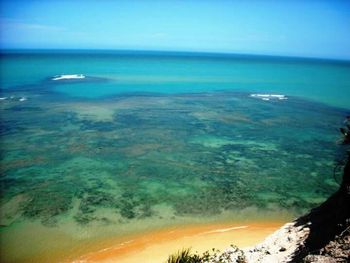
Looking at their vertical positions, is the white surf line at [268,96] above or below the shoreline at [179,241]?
above

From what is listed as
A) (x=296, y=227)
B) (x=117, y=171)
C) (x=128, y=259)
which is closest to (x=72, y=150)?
(x=117, y=171)

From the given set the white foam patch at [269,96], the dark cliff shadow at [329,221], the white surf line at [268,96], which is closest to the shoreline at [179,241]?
the dark cliff shadow at [329,221]

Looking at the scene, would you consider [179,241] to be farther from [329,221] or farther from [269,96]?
[269,96]

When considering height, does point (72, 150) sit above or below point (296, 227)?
below

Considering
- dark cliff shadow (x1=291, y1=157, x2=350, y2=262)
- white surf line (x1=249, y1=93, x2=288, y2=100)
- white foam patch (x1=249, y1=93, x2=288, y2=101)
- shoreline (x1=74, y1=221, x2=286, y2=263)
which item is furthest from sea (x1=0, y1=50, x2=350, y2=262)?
white surf line (x1=249, y1=93, x2=288, y2=100)

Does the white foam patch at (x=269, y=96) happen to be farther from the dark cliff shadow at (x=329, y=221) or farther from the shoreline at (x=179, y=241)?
the dark cliff shadow at (x=329, y=221)

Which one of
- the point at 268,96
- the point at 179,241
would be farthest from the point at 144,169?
the point at 268,96

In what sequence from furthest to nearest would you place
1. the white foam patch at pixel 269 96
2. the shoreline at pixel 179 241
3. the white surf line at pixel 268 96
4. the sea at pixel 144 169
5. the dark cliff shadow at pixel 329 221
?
the white surf line at pixel 268 96
the white foam patch at pixel 269 96
the sea at pixel 144 169
the shoreline at pixel 179 241
the dark cliff shadow at pixel 329 221

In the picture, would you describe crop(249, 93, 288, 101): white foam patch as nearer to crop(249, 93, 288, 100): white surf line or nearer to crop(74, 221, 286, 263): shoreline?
crop(249, 93, 288, 100): white surf line

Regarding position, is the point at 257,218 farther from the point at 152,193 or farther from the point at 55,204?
the point at 55,204
